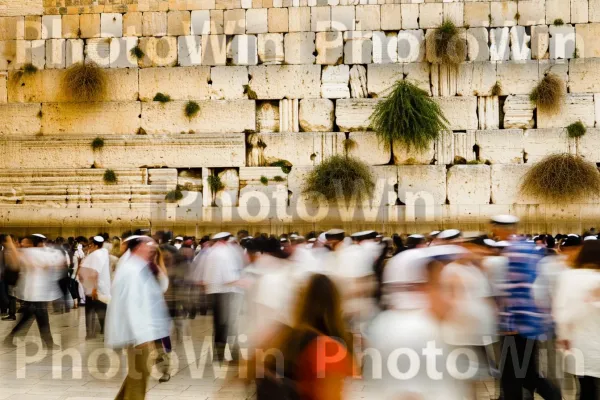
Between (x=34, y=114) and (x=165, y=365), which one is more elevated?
(x=34, y=114)

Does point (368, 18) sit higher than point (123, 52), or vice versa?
point (368, 18)

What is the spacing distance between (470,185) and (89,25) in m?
8.09

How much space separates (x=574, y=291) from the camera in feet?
13.2

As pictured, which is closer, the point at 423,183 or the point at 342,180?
the point at 342,180

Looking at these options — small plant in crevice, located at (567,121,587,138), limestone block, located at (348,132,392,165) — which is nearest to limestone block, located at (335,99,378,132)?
limestone block, located at (348,132,392,165)

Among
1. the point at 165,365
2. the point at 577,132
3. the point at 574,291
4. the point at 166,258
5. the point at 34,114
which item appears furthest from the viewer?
the point at 34,114

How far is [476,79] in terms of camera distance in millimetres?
13000

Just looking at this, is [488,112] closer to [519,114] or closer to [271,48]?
[519,114]

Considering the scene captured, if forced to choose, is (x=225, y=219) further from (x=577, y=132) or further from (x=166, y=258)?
(x=577, y=132)

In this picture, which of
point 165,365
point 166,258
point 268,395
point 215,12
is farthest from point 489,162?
point 268,395

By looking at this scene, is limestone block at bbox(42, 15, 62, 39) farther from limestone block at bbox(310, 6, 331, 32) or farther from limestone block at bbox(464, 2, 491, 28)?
limestone block at bbox(464, 2, 491, 28)

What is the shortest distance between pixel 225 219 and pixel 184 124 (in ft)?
6.66

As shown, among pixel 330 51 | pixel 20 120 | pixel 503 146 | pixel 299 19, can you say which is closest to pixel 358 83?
pixel 330 51

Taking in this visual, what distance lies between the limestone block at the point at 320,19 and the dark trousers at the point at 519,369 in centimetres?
960
